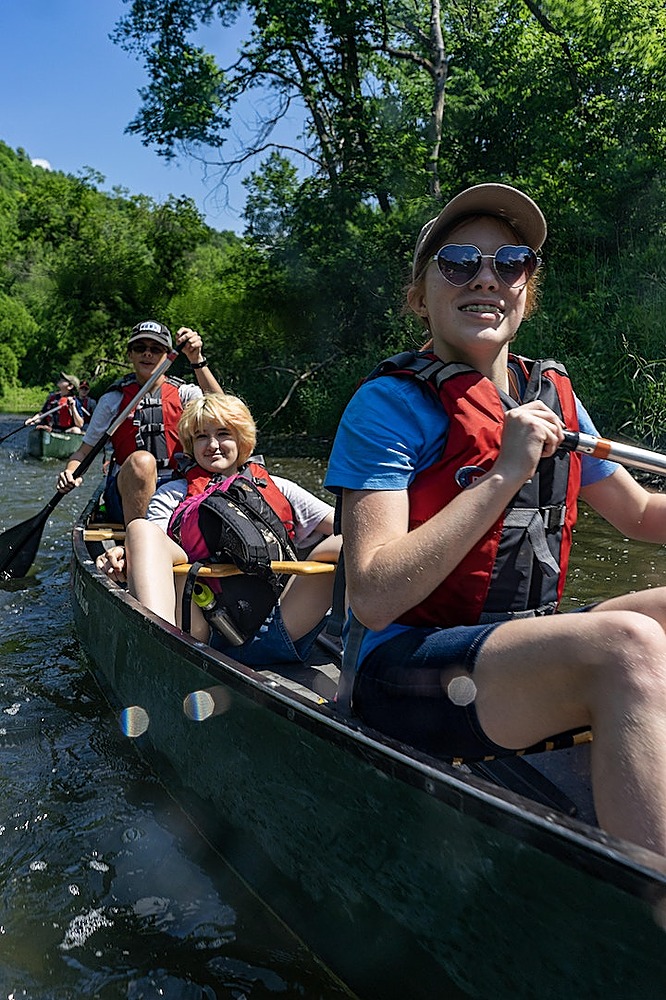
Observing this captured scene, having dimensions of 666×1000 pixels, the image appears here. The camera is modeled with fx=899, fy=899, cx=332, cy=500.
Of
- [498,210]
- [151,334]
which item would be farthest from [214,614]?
[151,334]

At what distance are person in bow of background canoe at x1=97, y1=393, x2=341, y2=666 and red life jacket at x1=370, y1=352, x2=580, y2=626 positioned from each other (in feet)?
4.49

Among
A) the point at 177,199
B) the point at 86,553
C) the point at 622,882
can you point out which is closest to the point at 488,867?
the point at 622,882

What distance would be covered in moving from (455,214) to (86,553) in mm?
2753

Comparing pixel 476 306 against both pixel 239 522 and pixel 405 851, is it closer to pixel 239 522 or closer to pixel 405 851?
pixel 405 851

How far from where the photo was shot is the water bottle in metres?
2.87

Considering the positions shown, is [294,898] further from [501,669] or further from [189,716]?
[501,669]

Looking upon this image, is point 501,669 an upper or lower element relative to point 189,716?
upper

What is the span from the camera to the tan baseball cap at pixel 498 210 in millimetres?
1682

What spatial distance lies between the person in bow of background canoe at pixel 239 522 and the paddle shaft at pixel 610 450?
4.44 feet

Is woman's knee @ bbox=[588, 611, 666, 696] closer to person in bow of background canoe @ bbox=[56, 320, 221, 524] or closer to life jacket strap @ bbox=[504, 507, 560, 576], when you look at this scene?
life jacket strap @ bbox=[504, 507, 560, 576]

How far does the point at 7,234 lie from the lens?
41.8 m

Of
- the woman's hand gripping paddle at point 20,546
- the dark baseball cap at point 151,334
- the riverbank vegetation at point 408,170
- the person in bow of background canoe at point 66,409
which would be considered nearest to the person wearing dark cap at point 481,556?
the dark baseball cap at point 151,334

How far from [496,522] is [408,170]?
1329cm

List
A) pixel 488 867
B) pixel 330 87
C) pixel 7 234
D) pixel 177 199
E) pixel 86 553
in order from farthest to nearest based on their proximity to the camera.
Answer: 1. pixel 7 234
2. pixel 177 199
3. pixel 330 87
4. pixel 86 553
5. pixel 488 867
